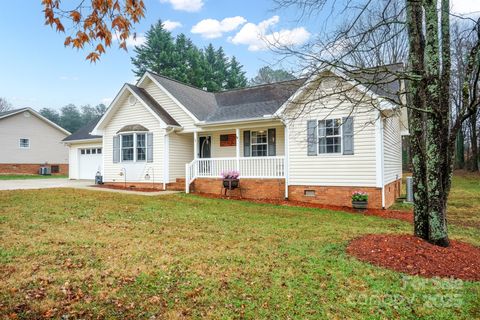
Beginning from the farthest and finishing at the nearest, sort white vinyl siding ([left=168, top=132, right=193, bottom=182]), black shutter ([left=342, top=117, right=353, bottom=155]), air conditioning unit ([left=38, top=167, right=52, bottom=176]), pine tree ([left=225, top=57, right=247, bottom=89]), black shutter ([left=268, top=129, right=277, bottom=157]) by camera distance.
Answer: pine tree ([left=225, top=57, right=247, bottom=89])
air conditioning unit ([left=38, top=167, right=52, bottom=176])
white vinyl siding ([left=168, top=132, right=193, bottom=182])
black shutter ([left=268, top=129, right=277, bottom=157])
black shutter ([left=342, top=117, right=353, bottom=155])

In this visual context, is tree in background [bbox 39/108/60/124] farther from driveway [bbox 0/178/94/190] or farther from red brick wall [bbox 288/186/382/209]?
red brick wall [bbox 288/186/382/209]

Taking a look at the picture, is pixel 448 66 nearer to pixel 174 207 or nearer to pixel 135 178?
pixel 174 207

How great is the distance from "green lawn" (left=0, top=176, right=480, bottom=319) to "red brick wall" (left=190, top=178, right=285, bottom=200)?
4.57m

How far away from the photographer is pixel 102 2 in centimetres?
369

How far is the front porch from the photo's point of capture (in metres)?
12.5

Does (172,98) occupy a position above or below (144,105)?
above

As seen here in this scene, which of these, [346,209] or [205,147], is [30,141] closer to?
[205,147]

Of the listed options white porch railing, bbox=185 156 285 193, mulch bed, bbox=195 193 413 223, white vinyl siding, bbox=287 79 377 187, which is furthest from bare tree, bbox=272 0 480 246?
white porch railing, bbox=185 156 285 193

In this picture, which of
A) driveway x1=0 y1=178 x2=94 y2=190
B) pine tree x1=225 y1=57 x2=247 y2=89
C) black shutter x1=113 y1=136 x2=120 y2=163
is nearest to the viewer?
driveway x1=0 y1=178 x2=94 y2=190

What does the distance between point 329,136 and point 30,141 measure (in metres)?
27.1

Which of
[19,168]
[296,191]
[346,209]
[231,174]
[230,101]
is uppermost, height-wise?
[230,101]

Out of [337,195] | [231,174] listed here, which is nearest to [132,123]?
[231,174]

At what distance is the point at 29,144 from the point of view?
2675 cm

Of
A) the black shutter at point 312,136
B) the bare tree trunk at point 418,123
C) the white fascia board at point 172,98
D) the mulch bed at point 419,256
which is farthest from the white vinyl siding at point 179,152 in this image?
the bare tree trunk at point 418,123
